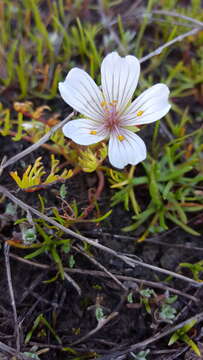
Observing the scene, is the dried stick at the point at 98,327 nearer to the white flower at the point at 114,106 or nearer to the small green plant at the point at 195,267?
the small green plant at the point at 195,267

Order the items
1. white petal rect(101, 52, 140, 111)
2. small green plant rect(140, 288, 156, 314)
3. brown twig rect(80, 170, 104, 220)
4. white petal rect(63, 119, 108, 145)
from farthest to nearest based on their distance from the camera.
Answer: brown twig rect(80, 170, 104, 220) → small green plant rect(140, 288, 156, 314) → white petal rect(101, 52, 140, 111) → white petal rect(63, 119, 108, 145)

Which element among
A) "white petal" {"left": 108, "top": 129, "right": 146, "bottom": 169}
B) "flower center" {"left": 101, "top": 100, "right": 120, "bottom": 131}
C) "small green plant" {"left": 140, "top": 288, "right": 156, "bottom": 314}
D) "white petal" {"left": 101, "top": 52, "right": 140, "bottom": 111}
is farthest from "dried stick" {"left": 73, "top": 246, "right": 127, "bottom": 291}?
"white petal" {"left": 101, "top": 52, "right": 140, "bottom": 111}

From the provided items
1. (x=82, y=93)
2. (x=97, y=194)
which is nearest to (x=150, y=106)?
(x=82, y=93)

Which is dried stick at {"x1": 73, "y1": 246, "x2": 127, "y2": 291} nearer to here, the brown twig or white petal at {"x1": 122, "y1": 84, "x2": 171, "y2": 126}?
the brown twig

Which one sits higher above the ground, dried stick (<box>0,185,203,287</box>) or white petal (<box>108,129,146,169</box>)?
white petal (<box>108,129,146,169</box>)

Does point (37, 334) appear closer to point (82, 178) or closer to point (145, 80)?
point (82, 178)

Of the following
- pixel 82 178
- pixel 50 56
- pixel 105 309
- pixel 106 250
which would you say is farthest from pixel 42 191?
pixel 50 56
